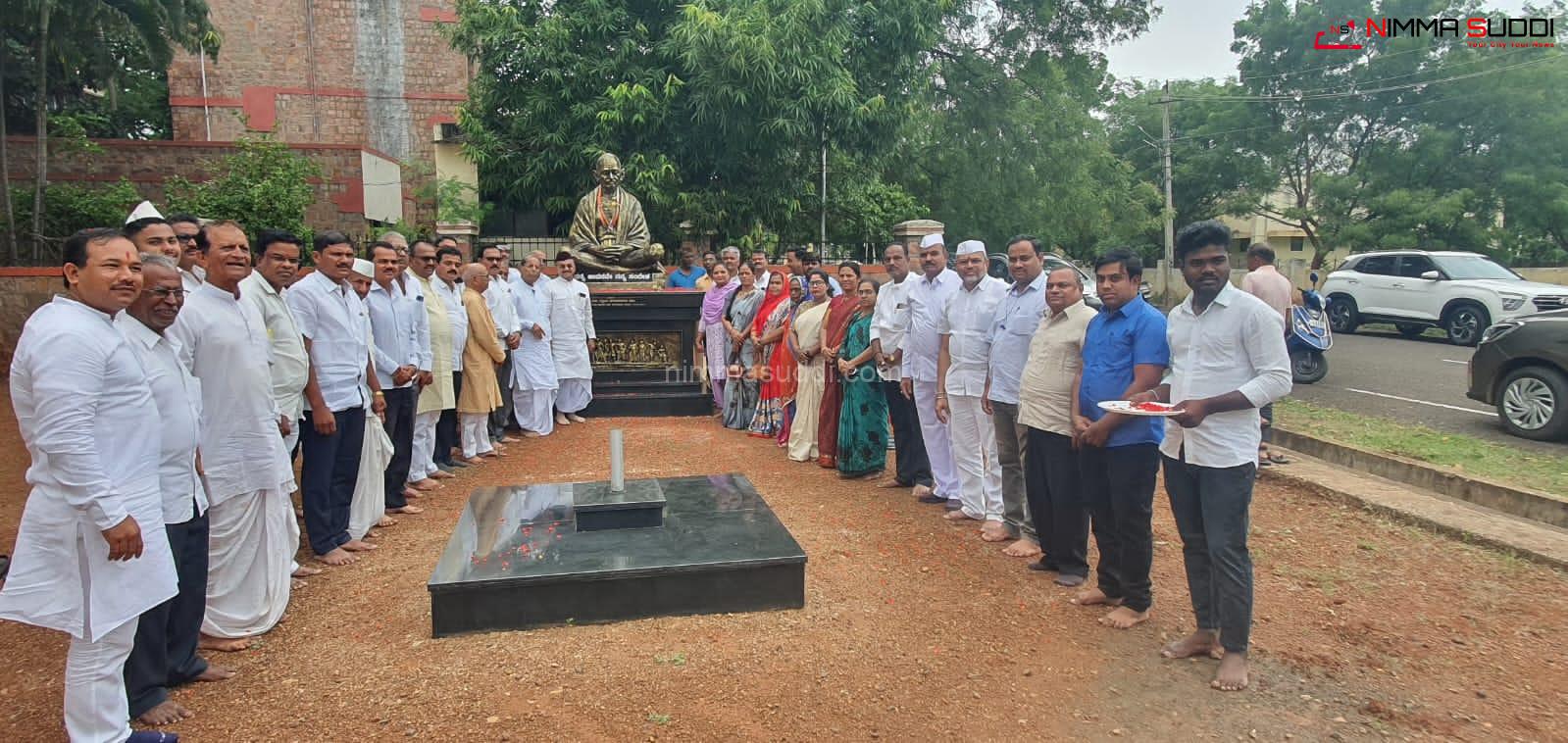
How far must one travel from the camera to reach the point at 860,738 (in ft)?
9.80

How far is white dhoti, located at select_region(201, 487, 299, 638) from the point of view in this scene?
12.1 feet

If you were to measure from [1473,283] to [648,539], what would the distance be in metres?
15.0

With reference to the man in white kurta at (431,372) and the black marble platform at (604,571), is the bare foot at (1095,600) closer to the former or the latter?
the black marble platform at (604,571)

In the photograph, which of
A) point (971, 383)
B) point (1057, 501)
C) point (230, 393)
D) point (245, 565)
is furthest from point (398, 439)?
point (1057, 501)

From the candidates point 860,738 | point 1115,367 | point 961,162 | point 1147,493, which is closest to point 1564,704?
point 1147,493

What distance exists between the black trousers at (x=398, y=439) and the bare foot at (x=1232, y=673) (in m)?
4.80

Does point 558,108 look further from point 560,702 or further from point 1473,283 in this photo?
point 1473,283

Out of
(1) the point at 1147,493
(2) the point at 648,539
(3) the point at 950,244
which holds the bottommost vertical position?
(2) the point at 648,539

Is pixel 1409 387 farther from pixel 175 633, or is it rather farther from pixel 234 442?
pixel 175 633

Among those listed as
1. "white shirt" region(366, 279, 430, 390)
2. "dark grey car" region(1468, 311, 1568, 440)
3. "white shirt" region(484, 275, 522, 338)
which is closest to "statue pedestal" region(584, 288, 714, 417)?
"white shirt" region(484, 275, 522, 338)

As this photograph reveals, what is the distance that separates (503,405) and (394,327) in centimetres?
297

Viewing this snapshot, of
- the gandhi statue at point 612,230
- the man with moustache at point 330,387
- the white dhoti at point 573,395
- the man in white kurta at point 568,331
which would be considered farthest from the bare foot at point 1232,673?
the gandhi statue at point 612,230

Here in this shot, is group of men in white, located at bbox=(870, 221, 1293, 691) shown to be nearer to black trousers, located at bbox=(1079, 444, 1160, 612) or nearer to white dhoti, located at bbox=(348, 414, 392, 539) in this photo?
black trousers, located at bbox=(1079, 444, 1160, 612)

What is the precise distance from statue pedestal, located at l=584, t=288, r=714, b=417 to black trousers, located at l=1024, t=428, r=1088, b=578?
556cm
